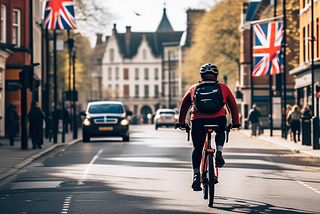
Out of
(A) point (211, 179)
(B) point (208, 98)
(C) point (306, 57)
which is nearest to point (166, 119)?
(C) point (306, 57)

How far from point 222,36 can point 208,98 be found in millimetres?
49369

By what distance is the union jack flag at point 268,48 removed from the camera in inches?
1240

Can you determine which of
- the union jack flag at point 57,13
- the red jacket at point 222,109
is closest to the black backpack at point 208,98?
the red jacket at point 222,109

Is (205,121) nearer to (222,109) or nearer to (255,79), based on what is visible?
(222,109)

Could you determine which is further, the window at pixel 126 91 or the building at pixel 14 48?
the window at pixel 126 91

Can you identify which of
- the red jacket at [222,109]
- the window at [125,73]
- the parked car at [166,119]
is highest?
the window at [125,73]

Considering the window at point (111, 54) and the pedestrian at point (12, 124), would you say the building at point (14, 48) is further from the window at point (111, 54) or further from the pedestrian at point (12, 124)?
the window at point (111, 54)

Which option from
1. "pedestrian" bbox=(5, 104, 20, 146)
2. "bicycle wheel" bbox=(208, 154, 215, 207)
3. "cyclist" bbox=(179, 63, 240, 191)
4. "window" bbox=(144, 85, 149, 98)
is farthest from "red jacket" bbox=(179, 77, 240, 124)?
"window" bbox=(144, 85, 149, 98)

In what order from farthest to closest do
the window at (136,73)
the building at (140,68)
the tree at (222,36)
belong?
the window at (136,73) < the building at (140,68) < the tree at (222,36)

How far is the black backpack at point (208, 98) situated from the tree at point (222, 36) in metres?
48.5

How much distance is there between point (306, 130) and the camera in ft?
78.8

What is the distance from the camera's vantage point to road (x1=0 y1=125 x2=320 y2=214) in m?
8.76

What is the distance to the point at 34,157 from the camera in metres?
18.1

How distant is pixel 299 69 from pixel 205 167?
29.1m
